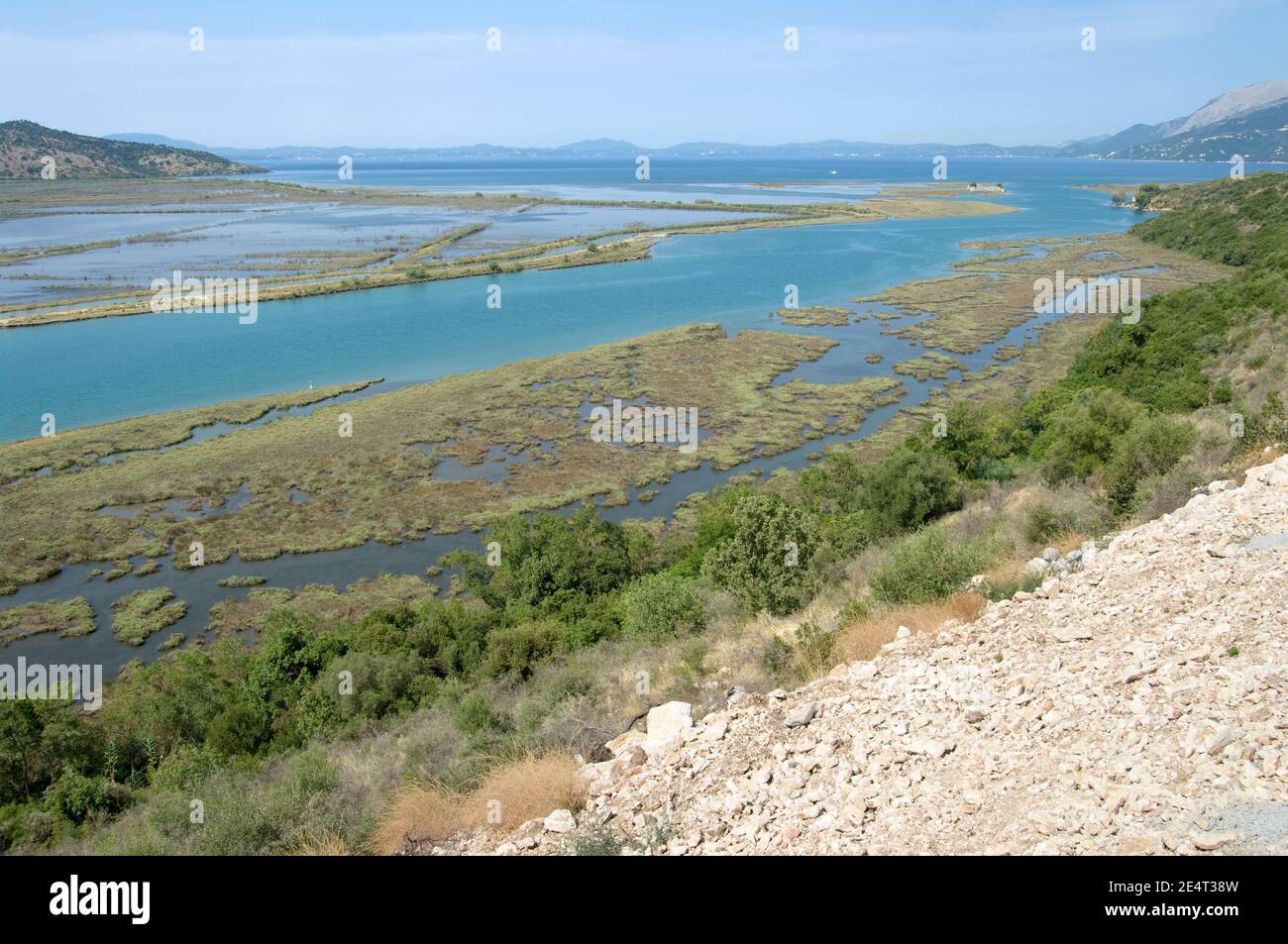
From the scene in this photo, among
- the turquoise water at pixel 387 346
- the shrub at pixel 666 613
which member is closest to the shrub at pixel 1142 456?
the shrub at pixel 666 613

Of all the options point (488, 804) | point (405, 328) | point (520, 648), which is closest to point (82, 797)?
point (520, 648)

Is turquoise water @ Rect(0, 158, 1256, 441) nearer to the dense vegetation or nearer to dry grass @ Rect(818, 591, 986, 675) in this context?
the dense vegetation

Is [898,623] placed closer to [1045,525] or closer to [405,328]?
[1045,525]

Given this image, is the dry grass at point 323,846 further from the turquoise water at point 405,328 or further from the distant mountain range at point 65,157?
Answer: the distant mountain range at point 65,157

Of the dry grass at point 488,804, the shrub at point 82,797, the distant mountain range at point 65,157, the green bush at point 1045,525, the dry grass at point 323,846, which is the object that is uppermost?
the distant mountain range at point 65,157

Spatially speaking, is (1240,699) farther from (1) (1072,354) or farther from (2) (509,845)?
(1) (1072,354)
